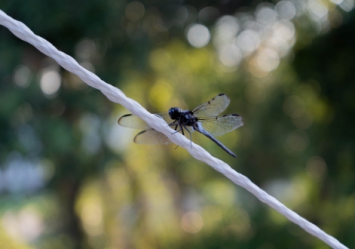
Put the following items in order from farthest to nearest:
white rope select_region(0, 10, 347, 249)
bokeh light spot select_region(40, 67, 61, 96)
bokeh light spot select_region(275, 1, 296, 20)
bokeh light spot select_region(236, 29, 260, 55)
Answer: bokeh light spot select_region(236, 29, 260, 55) < bokeh light spot select_region(275, 1, 296, 20) < bokeh light spot select_region(40, 67, 61, 96) < white rope select_region(0, 10, 347, 249)

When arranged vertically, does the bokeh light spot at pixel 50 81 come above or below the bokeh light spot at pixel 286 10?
below

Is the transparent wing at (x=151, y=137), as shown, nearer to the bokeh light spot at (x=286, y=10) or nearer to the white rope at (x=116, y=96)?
the white rope at (x=116, y=96)

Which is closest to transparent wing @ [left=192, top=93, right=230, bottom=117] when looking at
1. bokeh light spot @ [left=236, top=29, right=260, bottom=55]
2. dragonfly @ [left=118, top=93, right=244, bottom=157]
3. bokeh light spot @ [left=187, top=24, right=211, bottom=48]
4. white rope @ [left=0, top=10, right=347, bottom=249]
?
dragonfly @ [left=118, top=93, right=244, bottom=157]

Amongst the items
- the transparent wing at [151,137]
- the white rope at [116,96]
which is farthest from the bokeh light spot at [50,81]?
the white rope at [116,96]

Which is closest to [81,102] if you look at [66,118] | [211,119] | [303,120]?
[66,118]

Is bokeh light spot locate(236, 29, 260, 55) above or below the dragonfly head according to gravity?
above

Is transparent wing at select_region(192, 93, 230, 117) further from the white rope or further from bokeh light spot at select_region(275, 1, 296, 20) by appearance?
bokeh light spot at select_region(275, 1, 296, 20)

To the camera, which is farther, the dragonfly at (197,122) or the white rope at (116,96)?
the dragonfly at (197,122)

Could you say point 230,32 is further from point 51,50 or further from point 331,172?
point 51,50
